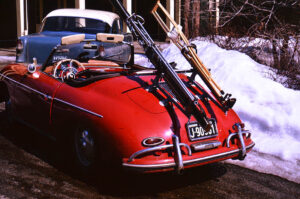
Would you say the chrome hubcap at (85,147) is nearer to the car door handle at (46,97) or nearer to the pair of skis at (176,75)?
the car door handle at (46,97)

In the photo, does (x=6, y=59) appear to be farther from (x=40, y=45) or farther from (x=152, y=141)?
(x=152, y=141)

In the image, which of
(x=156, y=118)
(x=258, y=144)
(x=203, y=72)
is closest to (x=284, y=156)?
(x=258, y=144)

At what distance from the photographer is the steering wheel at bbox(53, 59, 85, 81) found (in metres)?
4.99

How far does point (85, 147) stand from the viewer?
4.40 metres

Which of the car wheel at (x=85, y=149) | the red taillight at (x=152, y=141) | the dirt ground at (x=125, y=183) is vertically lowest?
the dirt ground at (x=125, y=183)

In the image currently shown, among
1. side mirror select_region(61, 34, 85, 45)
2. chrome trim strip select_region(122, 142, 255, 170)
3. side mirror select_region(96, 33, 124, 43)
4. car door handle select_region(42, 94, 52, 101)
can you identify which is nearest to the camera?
chrome trim strip select_region(122, 142, 255, 170)

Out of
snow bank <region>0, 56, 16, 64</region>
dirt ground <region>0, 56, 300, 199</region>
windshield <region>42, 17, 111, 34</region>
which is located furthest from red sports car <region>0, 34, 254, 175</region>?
snow bank <region>0, 56, 16, 64</region>

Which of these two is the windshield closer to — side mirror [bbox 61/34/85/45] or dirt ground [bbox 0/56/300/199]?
side mirror [bbox 61/34/85/45]

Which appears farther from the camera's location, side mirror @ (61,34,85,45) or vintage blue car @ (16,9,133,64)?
vintage blue car @ (16,9,133,64)

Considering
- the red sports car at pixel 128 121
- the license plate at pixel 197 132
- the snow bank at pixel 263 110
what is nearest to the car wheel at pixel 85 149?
the red sports car at pixel 128 121

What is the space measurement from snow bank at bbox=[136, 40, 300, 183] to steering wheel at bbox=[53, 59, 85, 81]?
94.8 inches

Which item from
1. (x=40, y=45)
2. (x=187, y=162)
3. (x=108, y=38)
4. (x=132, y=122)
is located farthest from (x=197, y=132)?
(x=40, y=45)

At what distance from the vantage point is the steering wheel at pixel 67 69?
4989mm

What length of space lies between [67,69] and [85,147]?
4.19 feet
